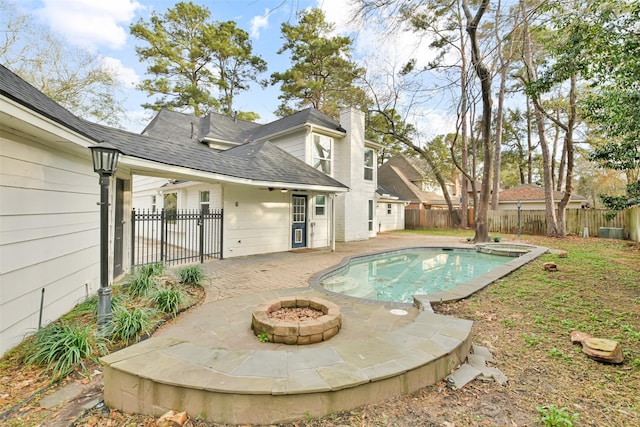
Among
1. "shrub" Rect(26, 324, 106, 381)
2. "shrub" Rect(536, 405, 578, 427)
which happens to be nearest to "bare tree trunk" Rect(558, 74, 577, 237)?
"shrub" Rect(536, 405, 578, 427)

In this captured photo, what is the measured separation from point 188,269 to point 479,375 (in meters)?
5.06

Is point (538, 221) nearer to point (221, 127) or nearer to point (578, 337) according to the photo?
point (578, 337)

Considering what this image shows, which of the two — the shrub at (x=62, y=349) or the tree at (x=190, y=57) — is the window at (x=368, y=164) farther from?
the shrub at (x=62, y=349)

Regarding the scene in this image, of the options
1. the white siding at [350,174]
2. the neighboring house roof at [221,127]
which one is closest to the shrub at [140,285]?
the neighboring house roof at [221,127]

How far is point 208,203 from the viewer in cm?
985

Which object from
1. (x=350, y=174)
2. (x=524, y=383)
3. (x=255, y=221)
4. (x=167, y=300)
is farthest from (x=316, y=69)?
(x=524, y=383)

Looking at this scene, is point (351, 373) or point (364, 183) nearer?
point (351, 373)

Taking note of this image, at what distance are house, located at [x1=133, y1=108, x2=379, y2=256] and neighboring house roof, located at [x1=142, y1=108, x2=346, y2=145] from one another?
4 cm

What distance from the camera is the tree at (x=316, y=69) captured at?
18.7m

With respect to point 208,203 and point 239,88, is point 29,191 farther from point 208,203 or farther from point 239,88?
point 239,88

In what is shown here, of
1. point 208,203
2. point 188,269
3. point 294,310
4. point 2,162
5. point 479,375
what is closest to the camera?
point 479,375

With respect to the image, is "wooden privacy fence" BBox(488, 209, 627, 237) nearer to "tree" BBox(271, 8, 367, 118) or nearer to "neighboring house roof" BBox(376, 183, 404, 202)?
"neighboring house roof" BBox(376, 183, 404, 202)

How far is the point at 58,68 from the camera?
50.6 feet

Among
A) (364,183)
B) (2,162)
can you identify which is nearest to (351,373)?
(2,162)
